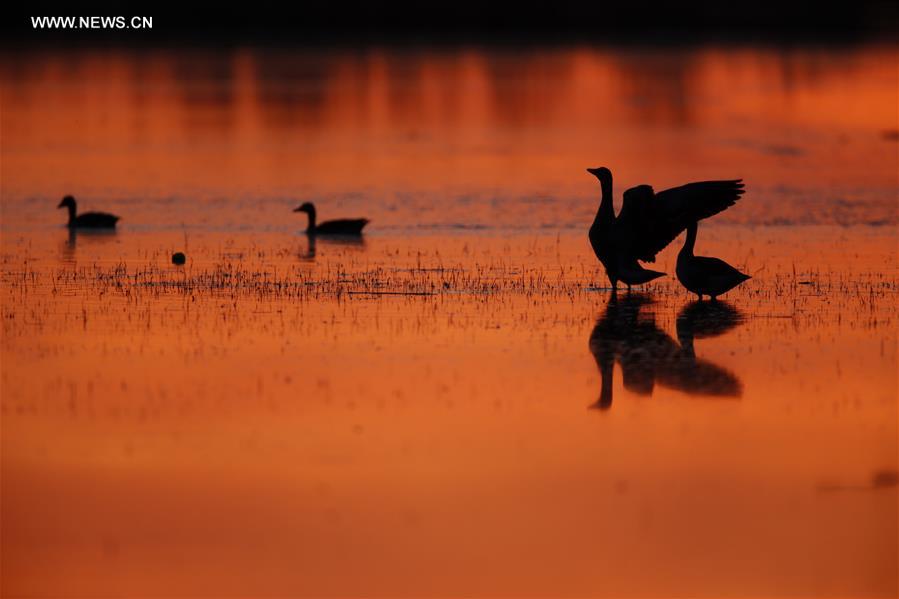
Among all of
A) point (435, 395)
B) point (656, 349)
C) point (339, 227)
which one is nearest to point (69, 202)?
point (339, 227)

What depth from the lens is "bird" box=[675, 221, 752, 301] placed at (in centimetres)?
1761

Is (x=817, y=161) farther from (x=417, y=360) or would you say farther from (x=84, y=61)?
(x=84, y=61)

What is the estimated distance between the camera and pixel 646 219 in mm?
18391

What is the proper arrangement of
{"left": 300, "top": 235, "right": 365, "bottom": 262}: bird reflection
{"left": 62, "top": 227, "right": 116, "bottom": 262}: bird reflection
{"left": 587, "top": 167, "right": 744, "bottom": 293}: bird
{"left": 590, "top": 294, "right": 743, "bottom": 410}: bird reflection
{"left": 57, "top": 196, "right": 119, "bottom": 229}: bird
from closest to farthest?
{"left": 590, "top": 294, "right": 743, "bottom": 410}: bird reflection
{"left": 587, "top": 167, "right": 744, "bottom": 293}: bird
{"left": 62, "top": 227, "right": 116, "bottom": 262}: bird reflection
{"left": 300, "top": 235, "right": 365, "bottom": 262}: bird reflection
{"left": 57, "top": 196, "right": 119, "bottom": 229}: bird

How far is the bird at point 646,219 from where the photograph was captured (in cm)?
1830

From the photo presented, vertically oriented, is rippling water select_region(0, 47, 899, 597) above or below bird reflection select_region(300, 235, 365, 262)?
below

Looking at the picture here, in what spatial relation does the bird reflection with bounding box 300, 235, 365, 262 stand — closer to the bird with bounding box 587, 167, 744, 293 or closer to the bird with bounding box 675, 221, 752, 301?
the bird with bounding box 587, 167, 744, 293

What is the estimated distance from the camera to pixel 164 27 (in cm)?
10500

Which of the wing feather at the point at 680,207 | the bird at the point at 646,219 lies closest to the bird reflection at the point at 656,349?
the bird at the point at 646,219

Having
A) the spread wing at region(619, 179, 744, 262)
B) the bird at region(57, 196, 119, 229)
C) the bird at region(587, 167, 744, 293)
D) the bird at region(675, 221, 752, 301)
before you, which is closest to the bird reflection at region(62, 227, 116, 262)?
the bird at region(57, 196, 119, 229)

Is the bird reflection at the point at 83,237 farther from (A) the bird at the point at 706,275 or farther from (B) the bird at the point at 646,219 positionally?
(A) the bird at the point at 706,275

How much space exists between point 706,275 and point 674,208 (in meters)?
1.01

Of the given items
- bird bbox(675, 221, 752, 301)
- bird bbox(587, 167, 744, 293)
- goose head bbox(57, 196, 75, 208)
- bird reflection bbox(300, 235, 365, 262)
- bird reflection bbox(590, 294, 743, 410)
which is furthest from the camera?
goose head bbox(57, 196, 75, 208)

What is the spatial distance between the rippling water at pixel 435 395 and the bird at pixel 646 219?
391 millimetres
